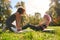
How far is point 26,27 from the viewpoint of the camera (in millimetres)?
3396

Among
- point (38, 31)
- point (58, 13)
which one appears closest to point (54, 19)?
point (58, 13)

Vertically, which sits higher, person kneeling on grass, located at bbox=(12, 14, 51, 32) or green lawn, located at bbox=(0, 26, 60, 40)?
person kneeling on grass, located at bbox=(12, 14, 51, 32)

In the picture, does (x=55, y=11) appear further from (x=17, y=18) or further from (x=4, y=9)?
(x=4, y=9)

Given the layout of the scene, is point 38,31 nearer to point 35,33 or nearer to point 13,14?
point 35,33

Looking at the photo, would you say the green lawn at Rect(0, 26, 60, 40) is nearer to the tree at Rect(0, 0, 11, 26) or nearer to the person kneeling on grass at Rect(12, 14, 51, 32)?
the person kneeling on grass at Rect(12, 14, 51, 32)

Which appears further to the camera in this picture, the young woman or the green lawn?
the young woman

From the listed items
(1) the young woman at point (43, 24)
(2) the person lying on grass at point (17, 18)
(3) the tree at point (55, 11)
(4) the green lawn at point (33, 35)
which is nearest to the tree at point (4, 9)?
(2) the person lying on grass at point (17, 18)

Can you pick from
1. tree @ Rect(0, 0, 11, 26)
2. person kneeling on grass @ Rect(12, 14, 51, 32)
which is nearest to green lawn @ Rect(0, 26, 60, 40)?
person kneeling on grass @ Rect(12, 14, 51, 32)

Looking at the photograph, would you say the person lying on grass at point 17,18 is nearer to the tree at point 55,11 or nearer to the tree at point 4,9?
the tree at point 4,9

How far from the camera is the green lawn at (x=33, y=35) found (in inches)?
129

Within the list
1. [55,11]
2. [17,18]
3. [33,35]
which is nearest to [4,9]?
[17,18]

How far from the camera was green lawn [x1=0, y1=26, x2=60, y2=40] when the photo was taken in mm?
3271

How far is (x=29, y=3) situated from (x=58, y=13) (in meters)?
0.50

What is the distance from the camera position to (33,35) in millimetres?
3285
